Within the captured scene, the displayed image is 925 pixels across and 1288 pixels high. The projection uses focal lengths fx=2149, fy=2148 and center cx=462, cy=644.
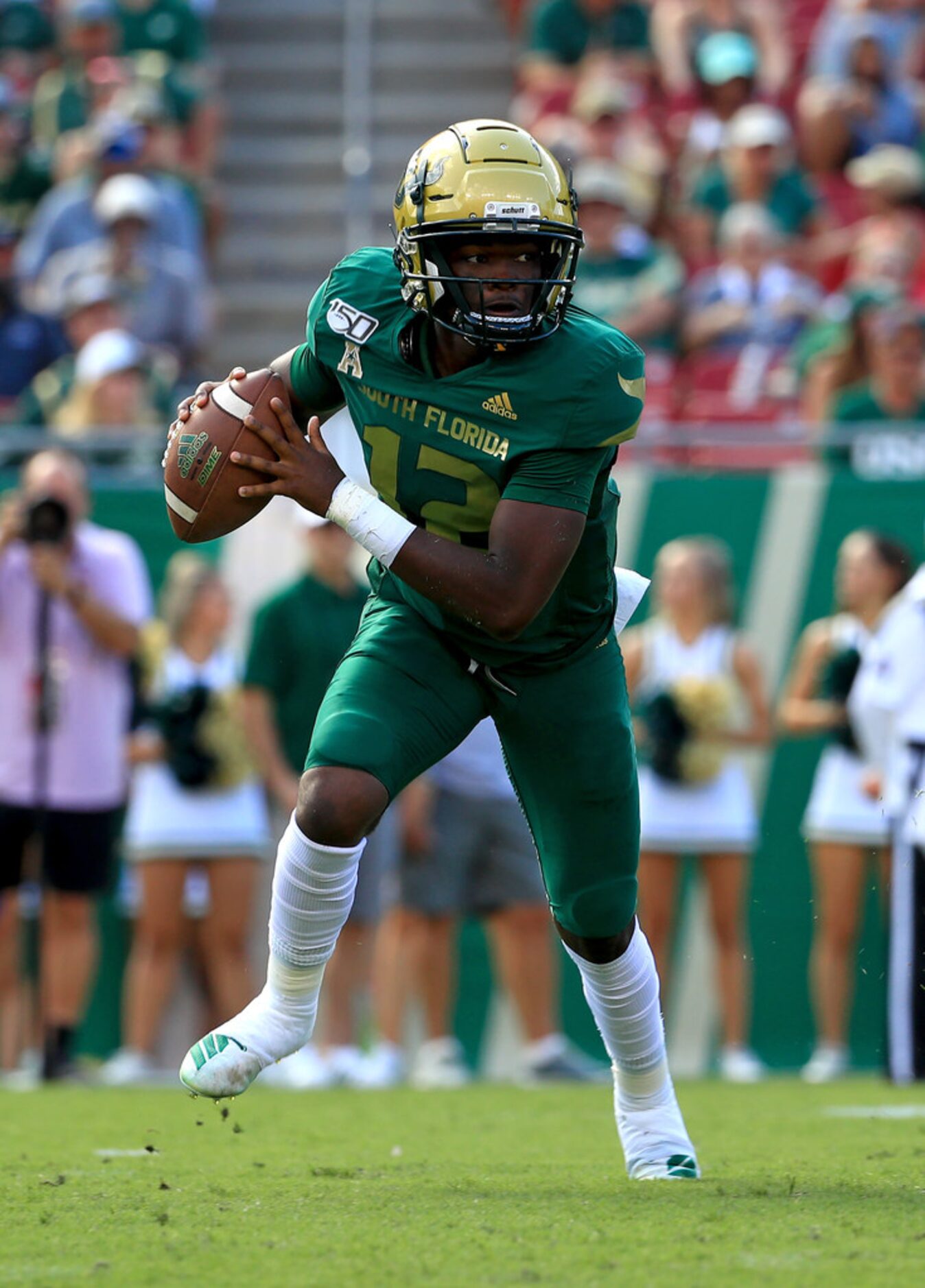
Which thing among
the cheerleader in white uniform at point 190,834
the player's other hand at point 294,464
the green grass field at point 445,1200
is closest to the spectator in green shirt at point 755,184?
the cheerleader in white uniform at point 190,834

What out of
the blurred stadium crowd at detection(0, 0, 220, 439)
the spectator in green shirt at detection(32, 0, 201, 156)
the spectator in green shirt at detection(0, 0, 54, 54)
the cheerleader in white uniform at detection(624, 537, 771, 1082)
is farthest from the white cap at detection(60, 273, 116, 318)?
the spectator in green shirt at detection(0, 0, 54, 54)

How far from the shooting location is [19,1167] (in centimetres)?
436

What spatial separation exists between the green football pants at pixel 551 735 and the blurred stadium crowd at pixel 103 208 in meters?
4.31

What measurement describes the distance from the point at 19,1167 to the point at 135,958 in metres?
3.42

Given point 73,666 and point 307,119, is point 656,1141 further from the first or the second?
point 307,119

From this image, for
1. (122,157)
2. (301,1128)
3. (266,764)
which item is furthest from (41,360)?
(301,1128)

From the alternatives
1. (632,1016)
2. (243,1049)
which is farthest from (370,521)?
(632,1016)

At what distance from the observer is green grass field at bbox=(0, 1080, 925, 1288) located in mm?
3043

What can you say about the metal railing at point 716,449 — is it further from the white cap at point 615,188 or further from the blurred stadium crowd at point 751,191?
the white cap at point 615,188

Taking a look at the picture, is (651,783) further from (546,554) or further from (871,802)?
(546,554)

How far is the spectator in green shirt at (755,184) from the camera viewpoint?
34.0ft

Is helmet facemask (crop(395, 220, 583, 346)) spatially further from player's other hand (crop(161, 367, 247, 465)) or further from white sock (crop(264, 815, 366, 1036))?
white sock (crop(264, 815, 366, 1036))

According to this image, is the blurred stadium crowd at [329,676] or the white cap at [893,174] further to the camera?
the white cap at [893,174]

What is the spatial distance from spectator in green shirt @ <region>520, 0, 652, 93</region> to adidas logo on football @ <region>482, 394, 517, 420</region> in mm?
8427
